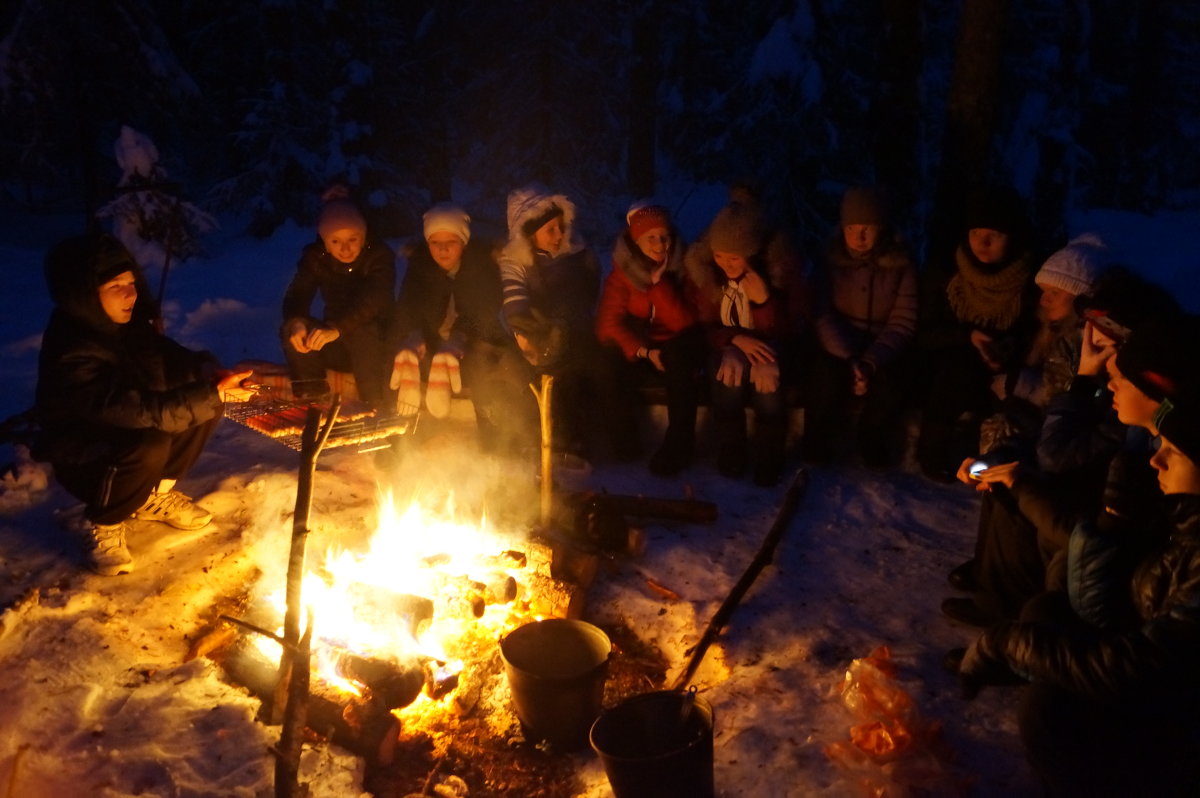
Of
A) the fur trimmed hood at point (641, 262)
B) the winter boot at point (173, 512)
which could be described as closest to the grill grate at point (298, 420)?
the winter boot at point (173, 512)

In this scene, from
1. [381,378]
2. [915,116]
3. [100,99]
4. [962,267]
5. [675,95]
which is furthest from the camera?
[675,95]

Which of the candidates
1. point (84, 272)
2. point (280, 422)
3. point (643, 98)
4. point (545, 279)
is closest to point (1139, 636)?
point (280, 422)

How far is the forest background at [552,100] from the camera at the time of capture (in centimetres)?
1282

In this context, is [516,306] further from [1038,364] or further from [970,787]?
[970,787]

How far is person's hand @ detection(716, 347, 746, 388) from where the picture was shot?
5.50 metres

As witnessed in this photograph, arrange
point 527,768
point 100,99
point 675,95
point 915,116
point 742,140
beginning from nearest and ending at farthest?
point 527,768, point 915,116, point 100,99, point 742,140, point 675,95

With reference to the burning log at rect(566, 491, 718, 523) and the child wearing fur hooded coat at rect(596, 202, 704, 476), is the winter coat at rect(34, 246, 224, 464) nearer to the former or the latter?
the burning log at rect(566, 491, 718, 523)

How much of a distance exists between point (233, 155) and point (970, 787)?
20456mm

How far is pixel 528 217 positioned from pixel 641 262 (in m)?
0.89

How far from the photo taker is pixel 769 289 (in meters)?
5.62

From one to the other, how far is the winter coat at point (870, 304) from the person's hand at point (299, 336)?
3.64 m

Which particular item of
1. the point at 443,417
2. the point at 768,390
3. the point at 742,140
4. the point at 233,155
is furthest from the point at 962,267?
the point at 233,155

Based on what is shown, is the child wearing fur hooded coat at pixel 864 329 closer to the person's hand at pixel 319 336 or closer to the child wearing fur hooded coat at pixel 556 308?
the child wearing fur hooded coat at pixel 556 308

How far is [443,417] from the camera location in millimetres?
6262
